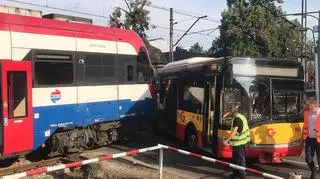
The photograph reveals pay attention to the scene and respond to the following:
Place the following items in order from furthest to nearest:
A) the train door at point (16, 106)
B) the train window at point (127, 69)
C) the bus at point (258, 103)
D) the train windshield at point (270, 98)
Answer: the train window at point (127, 69) → the train windshield at point (270, 98) → the bus at point (258, 103) → the train door at point (16, 106)

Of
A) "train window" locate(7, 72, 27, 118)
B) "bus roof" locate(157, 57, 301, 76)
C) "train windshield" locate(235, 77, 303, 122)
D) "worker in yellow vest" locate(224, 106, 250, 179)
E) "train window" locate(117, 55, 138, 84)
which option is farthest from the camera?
"train window" locate(117, 55, 138, 84)

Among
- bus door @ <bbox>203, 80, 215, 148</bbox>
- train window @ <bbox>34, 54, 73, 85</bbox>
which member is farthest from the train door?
bus door @ <bbox>203, 80, 215, 148</bbox>

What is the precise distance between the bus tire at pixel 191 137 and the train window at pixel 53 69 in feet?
11.7

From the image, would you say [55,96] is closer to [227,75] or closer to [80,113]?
[80,113]

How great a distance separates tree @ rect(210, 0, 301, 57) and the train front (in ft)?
87.7

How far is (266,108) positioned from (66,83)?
5.16 metres

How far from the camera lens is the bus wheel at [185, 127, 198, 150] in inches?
611

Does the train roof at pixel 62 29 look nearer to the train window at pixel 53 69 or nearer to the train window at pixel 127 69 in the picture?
the train window at pixel 127 69

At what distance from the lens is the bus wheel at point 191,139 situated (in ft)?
50.9

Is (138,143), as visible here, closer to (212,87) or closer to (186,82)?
(186,82)

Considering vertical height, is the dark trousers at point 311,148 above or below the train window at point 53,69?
below

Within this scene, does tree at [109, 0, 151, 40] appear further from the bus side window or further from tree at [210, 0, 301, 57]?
the bus side window

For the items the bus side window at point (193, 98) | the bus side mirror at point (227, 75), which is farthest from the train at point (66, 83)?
the bus side mirror at point (227, 75)

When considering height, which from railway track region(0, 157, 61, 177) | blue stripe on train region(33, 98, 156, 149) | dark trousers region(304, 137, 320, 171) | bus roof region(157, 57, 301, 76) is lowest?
railway track region(0, 157, 61, 177)
